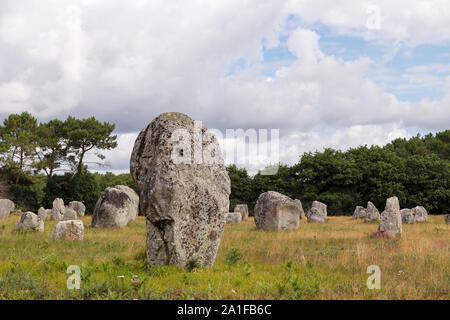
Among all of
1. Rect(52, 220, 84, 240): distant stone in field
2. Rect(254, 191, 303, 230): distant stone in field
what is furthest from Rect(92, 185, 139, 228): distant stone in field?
Rect(254, 191, 303, 230): distant stone in field

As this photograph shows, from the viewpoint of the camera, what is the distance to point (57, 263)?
10.3 meters

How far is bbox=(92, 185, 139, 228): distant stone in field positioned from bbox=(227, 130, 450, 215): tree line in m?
25.1

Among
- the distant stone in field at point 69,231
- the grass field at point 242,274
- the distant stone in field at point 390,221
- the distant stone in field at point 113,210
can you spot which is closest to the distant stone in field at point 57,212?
the distant stone in field at point 113,210

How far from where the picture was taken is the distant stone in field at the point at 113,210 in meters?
23.5

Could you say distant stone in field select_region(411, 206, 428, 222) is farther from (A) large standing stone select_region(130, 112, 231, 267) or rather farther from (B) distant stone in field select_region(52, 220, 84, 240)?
(A) large standing stone select_region(130, 112, 231, 267)

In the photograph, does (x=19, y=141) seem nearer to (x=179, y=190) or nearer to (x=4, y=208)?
(x=4, y=208)

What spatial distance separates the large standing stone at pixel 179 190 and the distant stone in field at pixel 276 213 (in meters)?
12.9

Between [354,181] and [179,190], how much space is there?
40.0 metres

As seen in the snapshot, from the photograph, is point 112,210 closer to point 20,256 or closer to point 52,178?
point 20,256

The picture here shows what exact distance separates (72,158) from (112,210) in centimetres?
2633

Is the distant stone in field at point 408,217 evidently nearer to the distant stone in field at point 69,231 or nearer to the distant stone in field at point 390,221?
the distant stone in field at point 390,221

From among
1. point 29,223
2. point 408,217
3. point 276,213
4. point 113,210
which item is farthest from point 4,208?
point 408,217

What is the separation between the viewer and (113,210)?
23.6 meters
